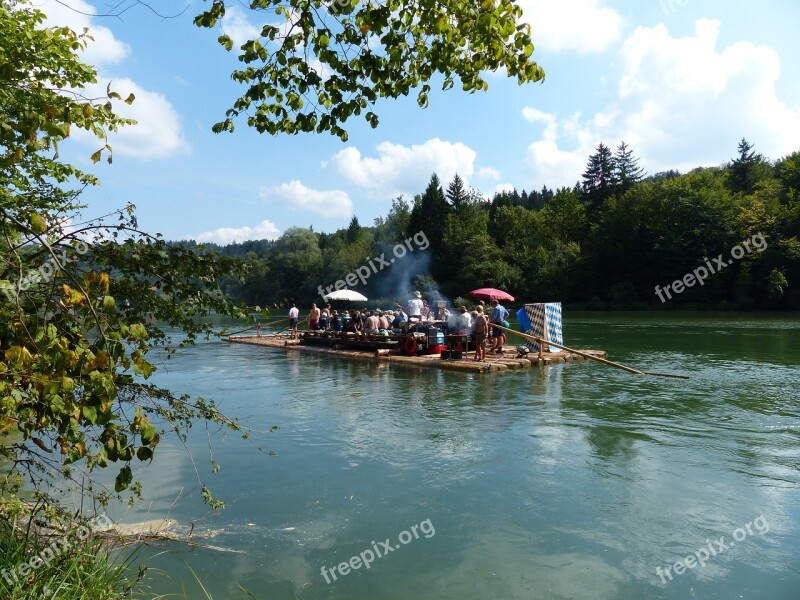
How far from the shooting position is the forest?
2349 inches

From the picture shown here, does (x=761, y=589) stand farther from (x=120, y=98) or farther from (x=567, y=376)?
(x=567, y=376)

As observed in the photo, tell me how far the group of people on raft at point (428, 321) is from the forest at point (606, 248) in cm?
2315

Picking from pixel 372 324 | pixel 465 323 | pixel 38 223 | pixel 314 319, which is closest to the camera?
pixel 38 223

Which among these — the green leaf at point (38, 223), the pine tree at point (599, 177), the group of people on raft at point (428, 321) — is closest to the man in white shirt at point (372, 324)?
the group of people on raft at point (428, 321)

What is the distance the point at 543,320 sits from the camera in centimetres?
1988

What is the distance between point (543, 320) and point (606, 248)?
57244 millimetres

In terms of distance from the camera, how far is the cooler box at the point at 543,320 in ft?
64.7

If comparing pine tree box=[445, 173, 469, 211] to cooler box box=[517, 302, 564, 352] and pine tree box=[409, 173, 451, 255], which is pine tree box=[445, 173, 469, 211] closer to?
pine tree box=[409, 173, 451, 255]

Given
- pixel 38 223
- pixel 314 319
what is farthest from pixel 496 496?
pixel 314 319

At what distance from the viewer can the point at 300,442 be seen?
10.4 metres

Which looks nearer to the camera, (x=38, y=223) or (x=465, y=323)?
(x=38, y=223)

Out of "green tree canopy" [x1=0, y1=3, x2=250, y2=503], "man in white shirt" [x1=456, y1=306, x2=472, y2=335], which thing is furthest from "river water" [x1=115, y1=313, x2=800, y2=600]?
"man in white shirt" [x1=456, y1=306, x2=472, y2=335]

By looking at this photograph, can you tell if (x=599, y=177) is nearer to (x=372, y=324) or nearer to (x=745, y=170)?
(x=745, y=170)

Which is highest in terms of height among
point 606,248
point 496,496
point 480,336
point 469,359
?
point 606,248
